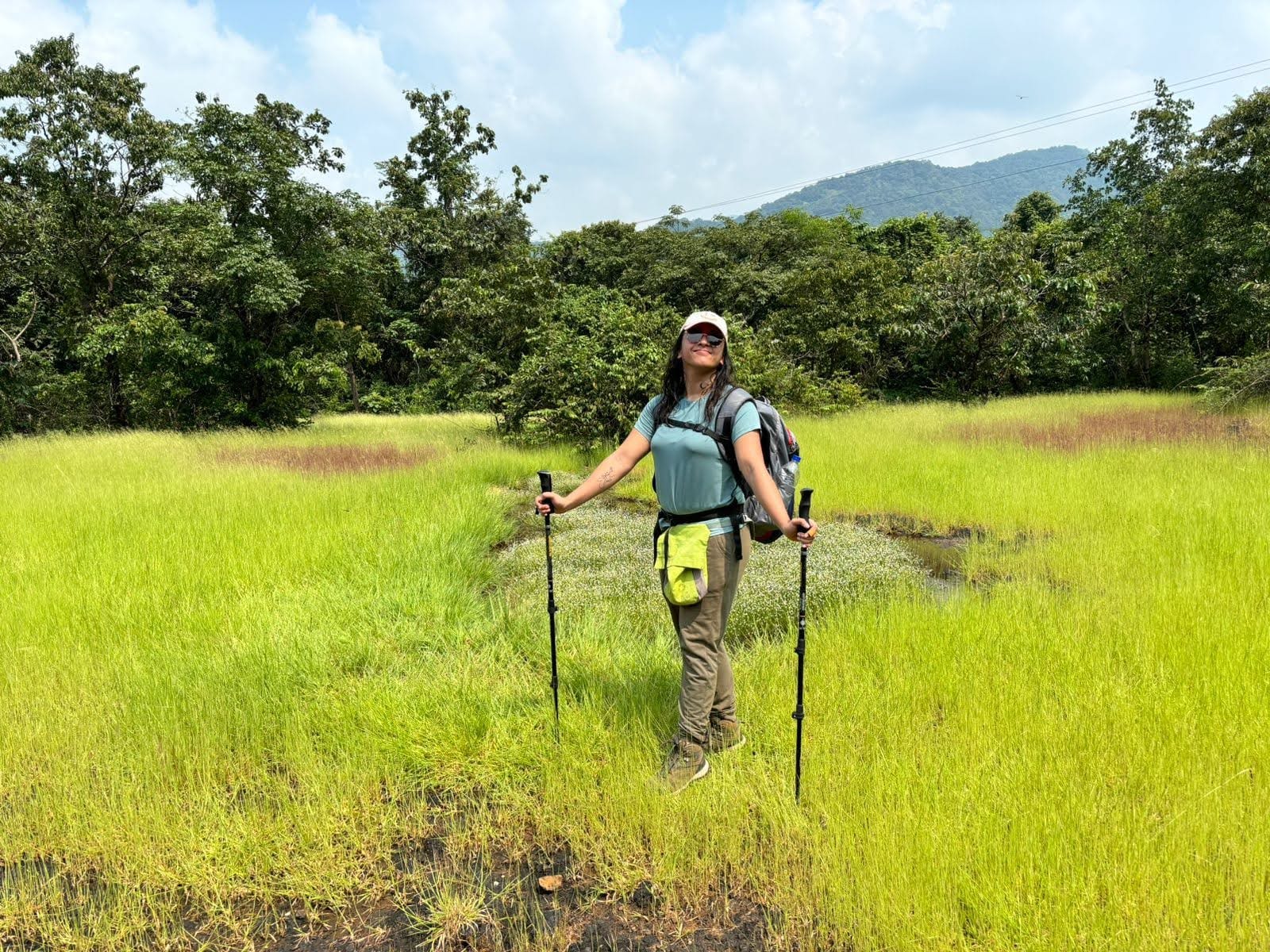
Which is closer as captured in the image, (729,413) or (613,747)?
(729,413)

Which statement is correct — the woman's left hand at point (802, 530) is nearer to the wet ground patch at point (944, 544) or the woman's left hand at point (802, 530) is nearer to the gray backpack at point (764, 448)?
the gray backpack at point (764, 448)

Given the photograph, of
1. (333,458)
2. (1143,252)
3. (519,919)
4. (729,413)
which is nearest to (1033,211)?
(1143,252)

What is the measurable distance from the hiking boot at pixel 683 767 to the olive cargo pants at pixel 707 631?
4 centimetres

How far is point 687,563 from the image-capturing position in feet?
8.98

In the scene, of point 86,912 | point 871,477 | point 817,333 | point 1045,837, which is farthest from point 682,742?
point 817,333

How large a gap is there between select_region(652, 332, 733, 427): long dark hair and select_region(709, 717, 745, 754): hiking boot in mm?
1459

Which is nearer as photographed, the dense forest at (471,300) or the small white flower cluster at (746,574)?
the small white flower cluster at (746,574)

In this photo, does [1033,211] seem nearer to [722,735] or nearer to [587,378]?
[587,378]

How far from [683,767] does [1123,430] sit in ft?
42.0

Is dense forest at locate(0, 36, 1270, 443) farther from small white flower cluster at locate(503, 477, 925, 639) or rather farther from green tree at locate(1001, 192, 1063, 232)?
green tree at locate(1001, 192, 1063, 232)

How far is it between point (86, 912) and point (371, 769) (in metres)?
1.07

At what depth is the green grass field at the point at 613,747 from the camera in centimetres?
238

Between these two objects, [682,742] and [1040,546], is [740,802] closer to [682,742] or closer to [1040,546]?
[682,742]

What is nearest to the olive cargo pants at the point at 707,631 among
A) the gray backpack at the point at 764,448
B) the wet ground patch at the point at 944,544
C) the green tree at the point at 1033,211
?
the gray backpack at the point at 764,448
